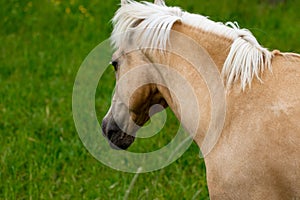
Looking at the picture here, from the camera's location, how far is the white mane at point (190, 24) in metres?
2.96

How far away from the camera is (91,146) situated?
521 centimetres

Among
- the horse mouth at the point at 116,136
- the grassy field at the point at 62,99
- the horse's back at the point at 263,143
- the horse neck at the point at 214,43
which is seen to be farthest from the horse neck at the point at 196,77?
the grassy field at the point at 62,99

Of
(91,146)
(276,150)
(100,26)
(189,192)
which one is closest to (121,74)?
(276,150)

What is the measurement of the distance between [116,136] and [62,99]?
257cm

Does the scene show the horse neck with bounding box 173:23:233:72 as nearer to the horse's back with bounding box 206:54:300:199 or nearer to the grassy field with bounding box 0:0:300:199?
the horse's back with bounding box 206:54:300:199

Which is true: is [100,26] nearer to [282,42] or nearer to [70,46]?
[70,46]

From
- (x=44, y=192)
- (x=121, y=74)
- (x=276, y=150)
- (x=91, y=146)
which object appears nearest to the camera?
(x=276, y=150)

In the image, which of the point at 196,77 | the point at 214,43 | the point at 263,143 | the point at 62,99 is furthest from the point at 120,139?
the point at 62,99

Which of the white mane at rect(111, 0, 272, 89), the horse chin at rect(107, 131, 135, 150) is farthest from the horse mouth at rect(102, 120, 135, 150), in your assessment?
the white mane at rect(111, 0, 272, 89)

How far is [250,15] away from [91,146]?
4021 millimetres

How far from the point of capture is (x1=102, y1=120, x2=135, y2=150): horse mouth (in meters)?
3.54

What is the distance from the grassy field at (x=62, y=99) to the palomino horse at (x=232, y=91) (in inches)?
36.8

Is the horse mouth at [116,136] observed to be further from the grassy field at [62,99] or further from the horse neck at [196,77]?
the grassy field at [62,99]

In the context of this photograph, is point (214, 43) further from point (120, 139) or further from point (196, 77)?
point (120, 139)
